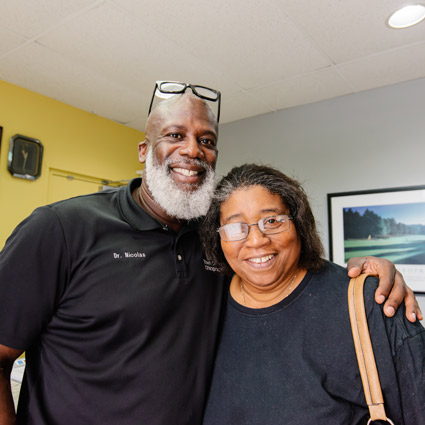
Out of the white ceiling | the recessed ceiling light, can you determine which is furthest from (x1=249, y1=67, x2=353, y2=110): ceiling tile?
the recessed ceiling light

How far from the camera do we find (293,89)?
9.68ft

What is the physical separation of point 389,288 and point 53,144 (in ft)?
9.73

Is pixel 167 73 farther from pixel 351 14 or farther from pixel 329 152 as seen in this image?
pixel 329 152

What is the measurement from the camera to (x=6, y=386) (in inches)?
39.5

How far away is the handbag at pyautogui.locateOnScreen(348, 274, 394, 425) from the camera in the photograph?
2.82ft

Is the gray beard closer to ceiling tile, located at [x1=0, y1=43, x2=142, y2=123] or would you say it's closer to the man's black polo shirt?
the man's black polo shirt

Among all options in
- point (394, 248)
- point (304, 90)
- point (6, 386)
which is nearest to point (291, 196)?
point (6, 386)

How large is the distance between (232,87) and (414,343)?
2.41 m

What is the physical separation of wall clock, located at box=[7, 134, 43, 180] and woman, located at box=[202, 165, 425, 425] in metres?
2.22

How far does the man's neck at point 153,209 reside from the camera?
4.11 feet

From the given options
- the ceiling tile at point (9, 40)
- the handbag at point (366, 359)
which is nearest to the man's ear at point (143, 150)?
the handbag at point (366, 359)

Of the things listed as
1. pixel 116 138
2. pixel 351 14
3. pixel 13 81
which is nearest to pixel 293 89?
pixel 351 14

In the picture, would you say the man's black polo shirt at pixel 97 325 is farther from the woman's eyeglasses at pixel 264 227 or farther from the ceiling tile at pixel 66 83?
the ceiling tile at pixel 66 83

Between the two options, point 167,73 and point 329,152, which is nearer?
point 167,73
